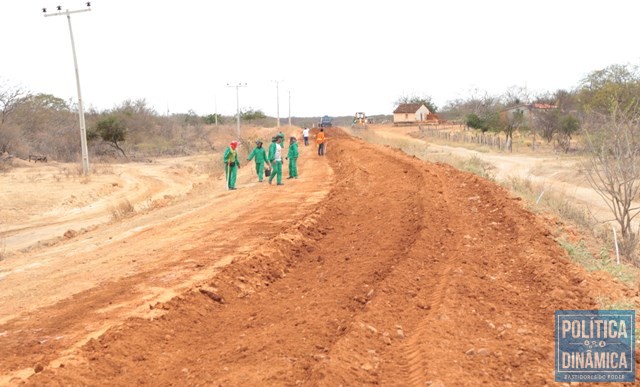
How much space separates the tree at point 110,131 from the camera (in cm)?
4948

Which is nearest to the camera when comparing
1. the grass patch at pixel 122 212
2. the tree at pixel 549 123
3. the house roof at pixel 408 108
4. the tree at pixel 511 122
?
the grass patch at pixel 122 212

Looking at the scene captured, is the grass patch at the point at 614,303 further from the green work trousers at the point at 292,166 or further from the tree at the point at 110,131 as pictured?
the tree at the point at 110,131

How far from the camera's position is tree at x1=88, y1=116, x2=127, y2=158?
Answer: 49.5 meters

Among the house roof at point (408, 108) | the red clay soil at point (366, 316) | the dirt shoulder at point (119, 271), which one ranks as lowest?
the dirt shoulder at point (119, 271)

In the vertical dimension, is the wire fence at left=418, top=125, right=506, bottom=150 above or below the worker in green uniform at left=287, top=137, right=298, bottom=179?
below

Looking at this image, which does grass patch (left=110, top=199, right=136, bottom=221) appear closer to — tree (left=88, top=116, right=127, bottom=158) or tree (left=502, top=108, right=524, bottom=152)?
tree (left=88, top=116, right=127, bottom=158)

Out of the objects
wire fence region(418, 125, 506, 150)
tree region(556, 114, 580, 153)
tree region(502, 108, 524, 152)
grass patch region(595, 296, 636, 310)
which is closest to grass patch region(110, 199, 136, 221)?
grass patch region(595, 296, 636, 310)

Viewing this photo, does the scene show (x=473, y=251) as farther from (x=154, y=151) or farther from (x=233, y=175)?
(x=154, y=151)

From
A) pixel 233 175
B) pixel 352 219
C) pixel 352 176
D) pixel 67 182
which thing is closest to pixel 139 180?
pixel 67 182

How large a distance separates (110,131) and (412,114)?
62.0m

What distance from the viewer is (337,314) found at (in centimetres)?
621

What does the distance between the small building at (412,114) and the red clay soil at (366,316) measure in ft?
300

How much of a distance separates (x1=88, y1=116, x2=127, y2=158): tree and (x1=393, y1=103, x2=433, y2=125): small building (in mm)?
57094

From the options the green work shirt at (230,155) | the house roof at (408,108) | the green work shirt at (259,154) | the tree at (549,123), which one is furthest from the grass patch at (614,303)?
the house roof at (408,108)
